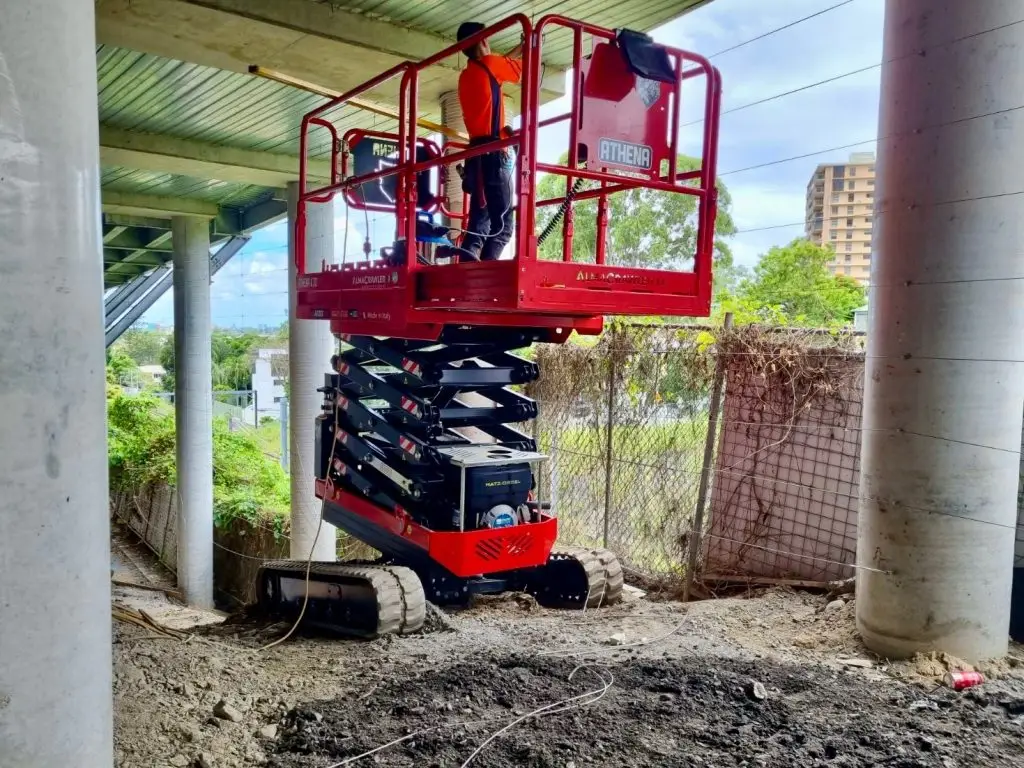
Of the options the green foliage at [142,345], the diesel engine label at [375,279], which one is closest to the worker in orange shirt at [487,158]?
the diesel engine label at [375,279]

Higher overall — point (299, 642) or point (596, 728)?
point (596, 728)

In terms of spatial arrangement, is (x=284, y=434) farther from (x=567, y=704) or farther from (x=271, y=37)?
(x=567, y=704)

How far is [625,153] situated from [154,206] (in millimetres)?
17077

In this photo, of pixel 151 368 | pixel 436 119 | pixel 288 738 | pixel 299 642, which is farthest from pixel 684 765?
pixel 151 368

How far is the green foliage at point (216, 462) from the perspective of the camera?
1912 centimetres

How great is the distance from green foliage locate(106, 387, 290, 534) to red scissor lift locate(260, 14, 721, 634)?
11.2 meters

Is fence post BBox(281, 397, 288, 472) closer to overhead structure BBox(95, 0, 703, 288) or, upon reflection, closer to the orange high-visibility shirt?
overhead structure BBox(95, 0, 703, 288)

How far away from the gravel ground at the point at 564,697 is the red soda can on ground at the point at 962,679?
6 centimetres

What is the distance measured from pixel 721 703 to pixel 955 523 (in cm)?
186

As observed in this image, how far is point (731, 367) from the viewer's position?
709 centimetres

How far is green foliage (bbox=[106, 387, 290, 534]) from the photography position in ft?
62.7

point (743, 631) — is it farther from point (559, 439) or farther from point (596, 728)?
point (559, 439)

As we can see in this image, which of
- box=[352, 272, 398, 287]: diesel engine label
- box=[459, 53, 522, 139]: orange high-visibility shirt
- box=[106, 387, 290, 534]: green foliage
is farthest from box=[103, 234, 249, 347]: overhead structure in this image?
box=[459, 53, 522, 139]: orange high-visibility shirt

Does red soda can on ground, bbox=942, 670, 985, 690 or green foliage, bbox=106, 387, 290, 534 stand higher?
red soda can on ground, bbox=942, 670, 985, 690
